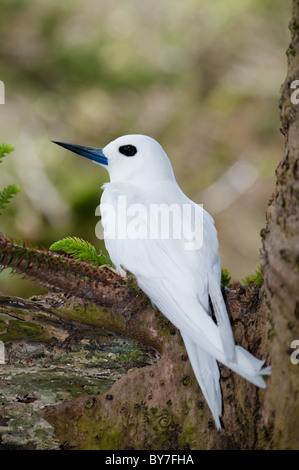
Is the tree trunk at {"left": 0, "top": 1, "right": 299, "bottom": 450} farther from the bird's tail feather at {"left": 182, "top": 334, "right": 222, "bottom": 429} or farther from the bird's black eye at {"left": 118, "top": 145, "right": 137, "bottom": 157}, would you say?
the bird's black eye at {"left": 118, "top": 145, "right": 137, "bottom": 157}

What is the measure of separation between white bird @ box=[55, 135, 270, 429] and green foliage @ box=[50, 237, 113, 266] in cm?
5

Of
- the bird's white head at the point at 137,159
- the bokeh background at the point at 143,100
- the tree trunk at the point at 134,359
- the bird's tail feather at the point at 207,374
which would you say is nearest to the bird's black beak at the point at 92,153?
the bird's white head at the point at 137,159

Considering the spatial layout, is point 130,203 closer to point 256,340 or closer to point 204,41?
point 256,340

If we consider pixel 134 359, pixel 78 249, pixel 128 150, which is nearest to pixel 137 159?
pixel 128 150

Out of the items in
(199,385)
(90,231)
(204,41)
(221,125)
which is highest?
(204,41)

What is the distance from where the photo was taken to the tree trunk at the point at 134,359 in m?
1.09

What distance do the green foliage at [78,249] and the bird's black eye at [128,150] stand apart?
0.33 m

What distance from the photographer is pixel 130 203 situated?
140 cm

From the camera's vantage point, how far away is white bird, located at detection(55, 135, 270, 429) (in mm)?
1140

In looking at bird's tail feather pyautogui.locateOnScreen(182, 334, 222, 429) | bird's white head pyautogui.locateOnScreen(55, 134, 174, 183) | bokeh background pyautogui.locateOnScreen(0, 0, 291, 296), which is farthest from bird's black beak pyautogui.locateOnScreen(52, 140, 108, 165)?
bokeh background pyautogui.locateOnScreen(0, 0, 291, 296)

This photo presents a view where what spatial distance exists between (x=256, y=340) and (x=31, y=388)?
57cm

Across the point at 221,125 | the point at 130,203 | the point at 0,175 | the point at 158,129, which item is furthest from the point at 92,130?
the point at 130,203

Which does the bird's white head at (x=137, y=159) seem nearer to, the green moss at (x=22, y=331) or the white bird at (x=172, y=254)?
the white bird at (x=172, y=254)

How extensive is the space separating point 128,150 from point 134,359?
0.60 metres
